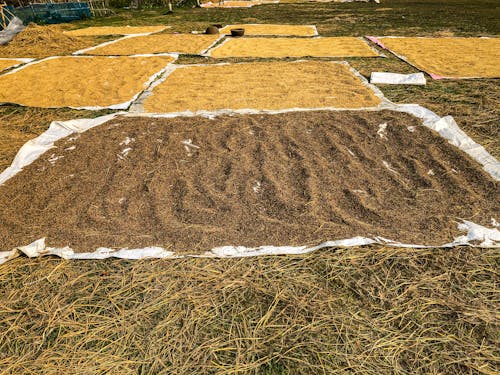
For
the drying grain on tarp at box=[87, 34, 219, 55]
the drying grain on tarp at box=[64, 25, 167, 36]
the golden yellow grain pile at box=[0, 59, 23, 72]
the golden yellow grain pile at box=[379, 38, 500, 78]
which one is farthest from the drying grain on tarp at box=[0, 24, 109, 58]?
the golden yellow grain pile at box=[379, 38, 500, 78]

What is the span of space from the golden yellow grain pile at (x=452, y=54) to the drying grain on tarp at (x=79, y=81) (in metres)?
3.75

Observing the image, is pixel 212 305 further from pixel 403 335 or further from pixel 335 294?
pixel 403 335

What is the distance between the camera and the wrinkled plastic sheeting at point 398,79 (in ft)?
12.0

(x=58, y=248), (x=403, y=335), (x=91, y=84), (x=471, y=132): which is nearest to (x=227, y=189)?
(x=58, y=248)

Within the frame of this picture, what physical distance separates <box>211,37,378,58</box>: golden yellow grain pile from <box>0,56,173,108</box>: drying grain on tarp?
1211 millimetres

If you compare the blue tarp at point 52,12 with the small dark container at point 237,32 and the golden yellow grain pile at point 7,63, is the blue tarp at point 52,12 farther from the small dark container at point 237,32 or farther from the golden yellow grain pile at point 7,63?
the small dark container at point 237,32

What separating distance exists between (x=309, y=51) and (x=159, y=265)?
15.2 ft

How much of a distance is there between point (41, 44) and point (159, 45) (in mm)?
2293

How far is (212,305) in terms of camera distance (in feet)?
4.57

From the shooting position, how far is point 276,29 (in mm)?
7090

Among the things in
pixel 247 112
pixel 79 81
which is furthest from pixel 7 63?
pixel 247 112

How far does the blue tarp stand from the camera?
27.6ft

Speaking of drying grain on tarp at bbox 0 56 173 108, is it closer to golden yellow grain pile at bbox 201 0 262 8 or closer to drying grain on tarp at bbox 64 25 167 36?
drying grain on tarp at bbox 64 25 167 36

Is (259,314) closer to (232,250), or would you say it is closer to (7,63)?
(232,250)
